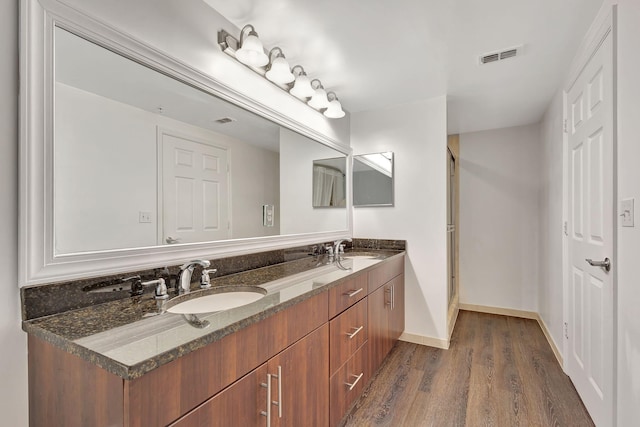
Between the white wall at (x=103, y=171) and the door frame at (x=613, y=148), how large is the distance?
2027 mm

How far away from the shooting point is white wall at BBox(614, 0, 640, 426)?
3.84ft

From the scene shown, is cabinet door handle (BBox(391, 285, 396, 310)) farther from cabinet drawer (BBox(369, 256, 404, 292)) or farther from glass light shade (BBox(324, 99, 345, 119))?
glass light shade (BBox(324, 99, 345, 119))

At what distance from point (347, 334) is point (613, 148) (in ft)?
5.22

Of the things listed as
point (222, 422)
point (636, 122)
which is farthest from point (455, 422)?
point (636, 122)

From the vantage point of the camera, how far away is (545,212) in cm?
298

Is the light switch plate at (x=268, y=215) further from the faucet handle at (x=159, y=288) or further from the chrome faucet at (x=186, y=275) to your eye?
the faucet handle at (x=159, y=288)

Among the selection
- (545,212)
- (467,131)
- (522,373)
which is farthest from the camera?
(467,131)

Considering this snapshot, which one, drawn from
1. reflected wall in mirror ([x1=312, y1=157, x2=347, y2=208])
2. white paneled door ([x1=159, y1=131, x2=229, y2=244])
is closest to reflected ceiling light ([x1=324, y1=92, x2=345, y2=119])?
reflected wall in mirror ([x1=312, y1=157, x2=347, y2=208])

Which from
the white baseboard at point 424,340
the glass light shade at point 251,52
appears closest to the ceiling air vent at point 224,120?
the glass light shade at point 251,52

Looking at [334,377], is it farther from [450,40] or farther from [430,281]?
[450,40]

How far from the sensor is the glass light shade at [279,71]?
173cm

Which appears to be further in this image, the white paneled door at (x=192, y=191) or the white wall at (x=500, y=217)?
the white wall at (x=500, y=217)

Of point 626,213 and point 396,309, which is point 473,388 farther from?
point 626,213

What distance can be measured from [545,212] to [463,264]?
1.10 meters
